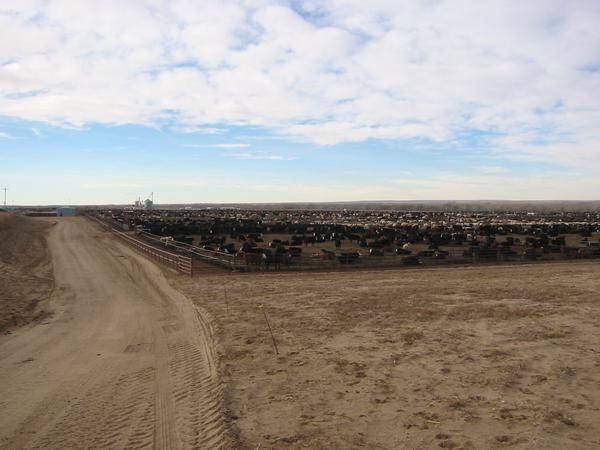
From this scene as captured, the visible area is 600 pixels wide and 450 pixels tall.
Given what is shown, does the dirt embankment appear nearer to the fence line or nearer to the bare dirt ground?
the bare dirt ground

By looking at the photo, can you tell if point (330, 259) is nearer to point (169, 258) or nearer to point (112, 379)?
point (169, 258)

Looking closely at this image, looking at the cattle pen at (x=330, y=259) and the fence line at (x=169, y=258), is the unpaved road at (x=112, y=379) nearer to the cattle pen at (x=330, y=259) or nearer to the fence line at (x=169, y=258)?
the fence line at (x=169, y=258)

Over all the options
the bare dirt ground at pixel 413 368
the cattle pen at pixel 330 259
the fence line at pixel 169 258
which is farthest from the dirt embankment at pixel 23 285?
the cattle pen at pixel 330 259

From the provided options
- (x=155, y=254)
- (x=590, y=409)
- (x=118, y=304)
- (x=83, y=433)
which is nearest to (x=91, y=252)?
(x=155, y=254)

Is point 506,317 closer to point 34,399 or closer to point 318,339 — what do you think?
point 318,339

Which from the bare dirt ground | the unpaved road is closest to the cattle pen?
the bare dirt ground

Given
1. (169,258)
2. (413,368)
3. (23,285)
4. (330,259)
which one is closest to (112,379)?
(413,368)
